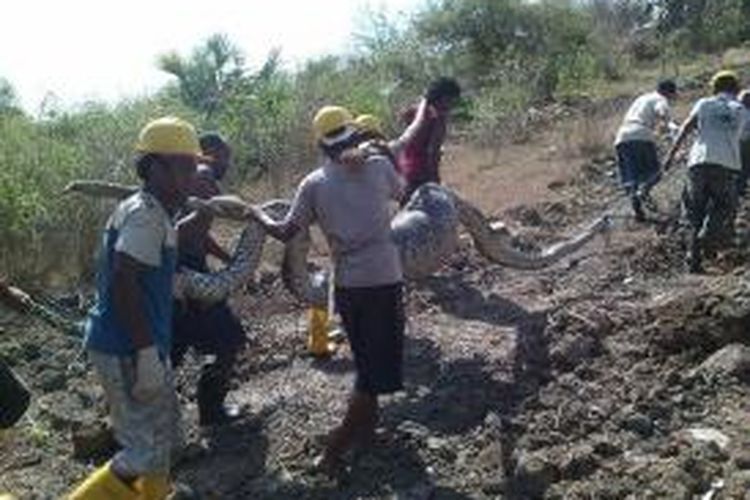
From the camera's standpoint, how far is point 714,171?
9648 mm

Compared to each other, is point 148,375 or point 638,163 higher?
point 148,375

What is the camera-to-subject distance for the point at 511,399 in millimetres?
6875

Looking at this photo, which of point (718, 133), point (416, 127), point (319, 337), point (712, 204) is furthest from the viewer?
point (712, 204)

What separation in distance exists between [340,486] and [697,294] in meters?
2.69

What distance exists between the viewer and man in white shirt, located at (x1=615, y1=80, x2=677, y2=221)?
39.0 ft

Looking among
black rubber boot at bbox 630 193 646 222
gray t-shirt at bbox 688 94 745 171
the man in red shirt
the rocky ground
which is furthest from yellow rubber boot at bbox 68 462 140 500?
black rubber boot at bbox 630 193 646 222

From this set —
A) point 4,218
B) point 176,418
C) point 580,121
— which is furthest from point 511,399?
point 580,121

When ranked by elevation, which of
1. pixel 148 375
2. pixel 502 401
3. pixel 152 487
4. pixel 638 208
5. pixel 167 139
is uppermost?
pixel 167 139

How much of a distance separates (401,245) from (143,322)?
3032 mm

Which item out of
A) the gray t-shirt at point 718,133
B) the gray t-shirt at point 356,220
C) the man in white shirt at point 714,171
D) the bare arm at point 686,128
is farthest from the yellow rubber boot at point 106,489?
the bare arm at point 686,128

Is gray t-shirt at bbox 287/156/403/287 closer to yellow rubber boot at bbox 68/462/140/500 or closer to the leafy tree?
yellow rubber boot at bbox 68/462/140/500

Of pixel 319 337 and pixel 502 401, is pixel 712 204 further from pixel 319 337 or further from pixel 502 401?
pixel 502 401

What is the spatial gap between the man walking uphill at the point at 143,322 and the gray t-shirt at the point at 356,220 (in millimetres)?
953

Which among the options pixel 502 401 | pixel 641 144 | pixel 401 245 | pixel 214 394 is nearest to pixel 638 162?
pixel 641 144
